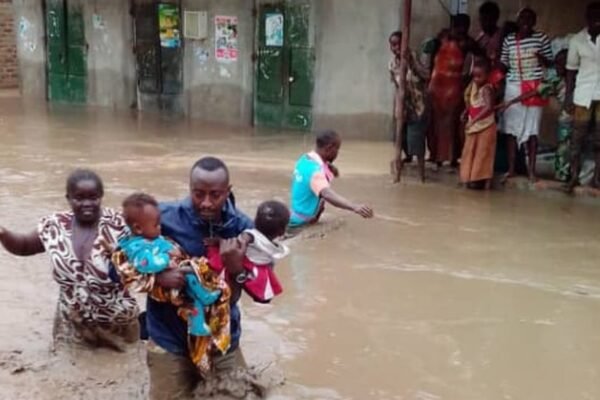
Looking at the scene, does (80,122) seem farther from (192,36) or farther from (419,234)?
(419,234)

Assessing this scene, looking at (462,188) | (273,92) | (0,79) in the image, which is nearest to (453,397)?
(462,188)

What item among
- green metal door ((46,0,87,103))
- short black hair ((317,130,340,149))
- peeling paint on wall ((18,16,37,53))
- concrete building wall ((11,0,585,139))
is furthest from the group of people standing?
peeling paint on wall ((18,16,37,53))

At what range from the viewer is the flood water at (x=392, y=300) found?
4.45 m

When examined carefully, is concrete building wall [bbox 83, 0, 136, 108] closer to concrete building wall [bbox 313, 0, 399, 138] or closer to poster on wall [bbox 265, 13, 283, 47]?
poster on wall [bbox 265, 13, 283, 47]

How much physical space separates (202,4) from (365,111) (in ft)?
12.0

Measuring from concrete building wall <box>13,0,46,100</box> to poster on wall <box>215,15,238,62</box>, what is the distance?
16.0 feet

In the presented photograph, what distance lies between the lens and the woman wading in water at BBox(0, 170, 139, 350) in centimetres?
432

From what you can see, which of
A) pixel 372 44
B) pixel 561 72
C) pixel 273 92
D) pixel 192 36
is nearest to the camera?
pixel 561 72

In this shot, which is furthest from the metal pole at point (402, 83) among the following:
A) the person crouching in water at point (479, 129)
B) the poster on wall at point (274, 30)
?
the poster on wall at point (274, 30)

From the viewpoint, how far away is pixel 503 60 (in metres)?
8.78

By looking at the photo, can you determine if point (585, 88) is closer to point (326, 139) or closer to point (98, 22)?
point (326, 139)

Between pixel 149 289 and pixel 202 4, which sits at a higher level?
pixel 202 4

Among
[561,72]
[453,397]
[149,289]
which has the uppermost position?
[561,72]

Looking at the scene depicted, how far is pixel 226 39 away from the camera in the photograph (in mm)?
14484
